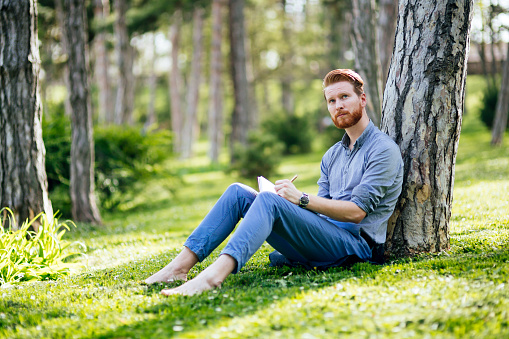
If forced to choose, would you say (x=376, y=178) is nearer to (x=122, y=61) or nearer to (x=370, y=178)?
(x=370, y=178)

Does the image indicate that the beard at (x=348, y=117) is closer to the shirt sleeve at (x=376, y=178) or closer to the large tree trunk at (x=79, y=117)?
the shirt sleeve at (x=376, y=178)

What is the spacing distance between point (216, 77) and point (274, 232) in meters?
16.2

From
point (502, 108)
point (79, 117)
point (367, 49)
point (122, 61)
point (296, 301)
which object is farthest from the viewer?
point (502, 108)

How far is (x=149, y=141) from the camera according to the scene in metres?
10.6

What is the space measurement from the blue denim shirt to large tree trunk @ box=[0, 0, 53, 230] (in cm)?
361

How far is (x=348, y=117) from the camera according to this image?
3.66m

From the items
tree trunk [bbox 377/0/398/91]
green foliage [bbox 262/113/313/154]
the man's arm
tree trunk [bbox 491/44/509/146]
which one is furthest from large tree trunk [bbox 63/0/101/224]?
green foliage [bbox 262/113/313/154]

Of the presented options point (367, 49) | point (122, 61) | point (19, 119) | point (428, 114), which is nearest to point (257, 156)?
point (122, 61)

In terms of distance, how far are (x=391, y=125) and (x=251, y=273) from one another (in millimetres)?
1724

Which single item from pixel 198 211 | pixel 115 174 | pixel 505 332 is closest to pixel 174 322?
pixel 505 332

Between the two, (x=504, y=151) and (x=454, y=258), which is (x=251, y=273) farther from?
(x=504, y=151)

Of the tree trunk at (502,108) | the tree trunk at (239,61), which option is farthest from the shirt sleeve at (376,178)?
the tree trunk at (239,61)

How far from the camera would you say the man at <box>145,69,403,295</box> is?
10.7ft

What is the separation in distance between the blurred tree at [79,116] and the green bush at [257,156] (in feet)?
17.3
